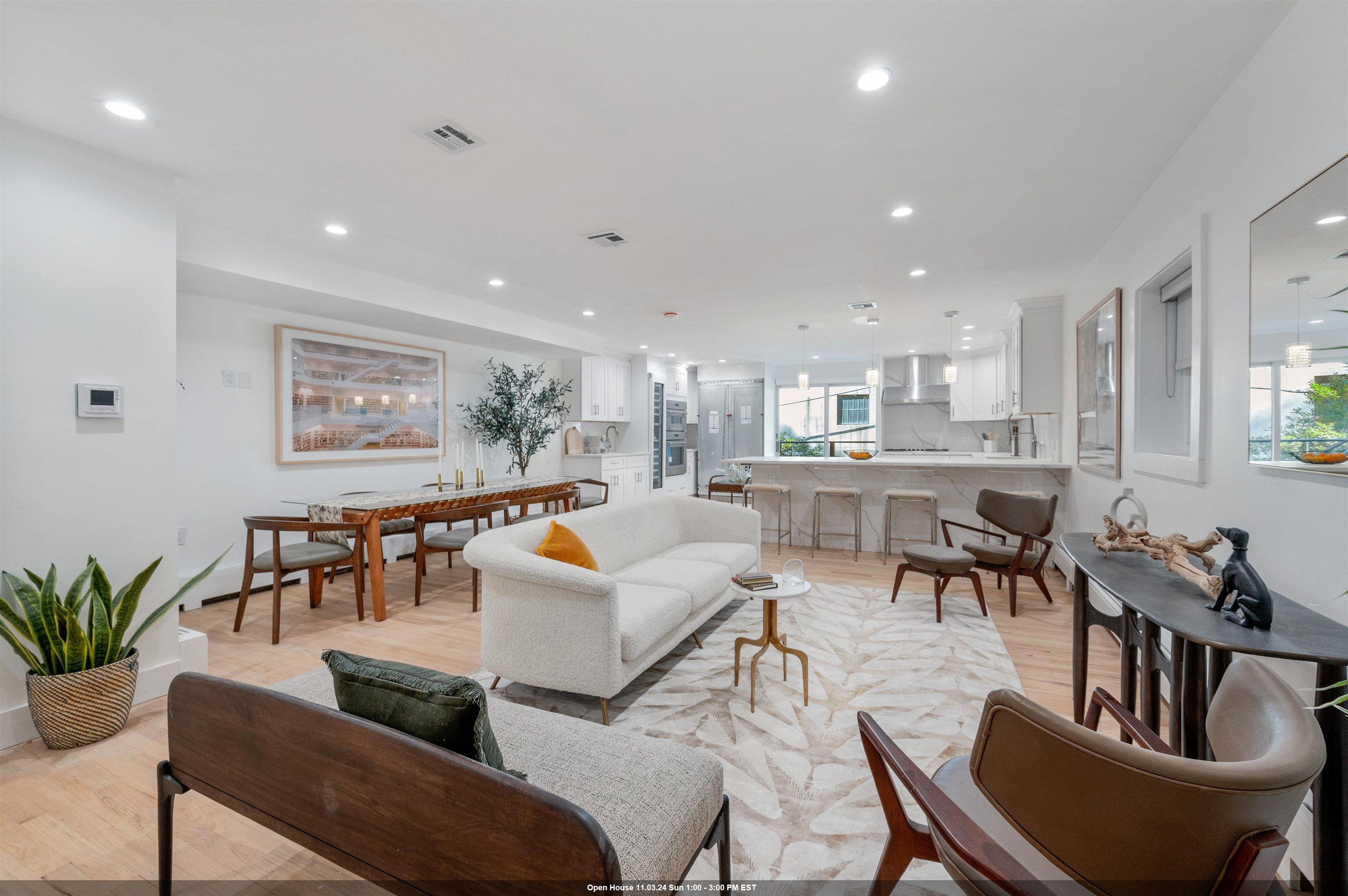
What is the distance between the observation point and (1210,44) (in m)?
1.86

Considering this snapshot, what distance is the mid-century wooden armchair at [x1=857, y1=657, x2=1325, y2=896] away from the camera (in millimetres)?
754

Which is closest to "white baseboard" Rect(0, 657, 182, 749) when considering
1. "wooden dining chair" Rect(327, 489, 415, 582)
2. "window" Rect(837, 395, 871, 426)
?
"wooden dining chair" Rect(327, 489, 415, 582)

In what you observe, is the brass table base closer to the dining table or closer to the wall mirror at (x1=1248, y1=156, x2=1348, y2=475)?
the wall mirror at (x1=1248, y1=156, x2=1348, y2=475)

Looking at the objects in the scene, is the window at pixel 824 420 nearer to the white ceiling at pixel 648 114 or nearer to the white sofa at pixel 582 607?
the white ceiling at pixel 648 114

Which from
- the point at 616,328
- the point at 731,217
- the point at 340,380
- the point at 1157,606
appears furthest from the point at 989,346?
the point at 340,380

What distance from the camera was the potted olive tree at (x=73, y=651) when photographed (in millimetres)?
2227

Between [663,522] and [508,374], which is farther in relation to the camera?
[508,374]

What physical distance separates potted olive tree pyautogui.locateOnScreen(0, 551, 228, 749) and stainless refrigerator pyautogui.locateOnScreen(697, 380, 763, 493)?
8.76 metres

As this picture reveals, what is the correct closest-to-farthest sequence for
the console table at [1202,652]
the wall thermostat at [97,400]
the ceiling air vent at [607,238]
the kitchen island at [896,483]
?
1. the console table at [1202,652]
2. the wall thermostat at [97,400]
3. the ceiling air vent at [607,238]
4. the kitchen island at [896,483]

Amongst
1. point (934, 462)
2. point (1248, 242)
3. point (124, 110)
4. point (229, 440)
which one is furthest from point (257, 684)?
point (934, 462)

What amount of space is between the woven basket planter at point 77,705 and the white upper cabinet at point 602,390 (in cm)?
569

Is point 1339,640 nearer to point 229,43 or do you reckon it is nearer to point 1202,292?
point 1202,292

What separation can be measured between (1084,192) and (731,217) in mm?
1902

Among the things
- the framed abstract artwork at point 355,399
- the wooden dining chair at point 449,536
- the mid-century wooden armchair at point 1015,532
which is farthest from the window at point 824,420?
the wooden dining chair at point 449,536
